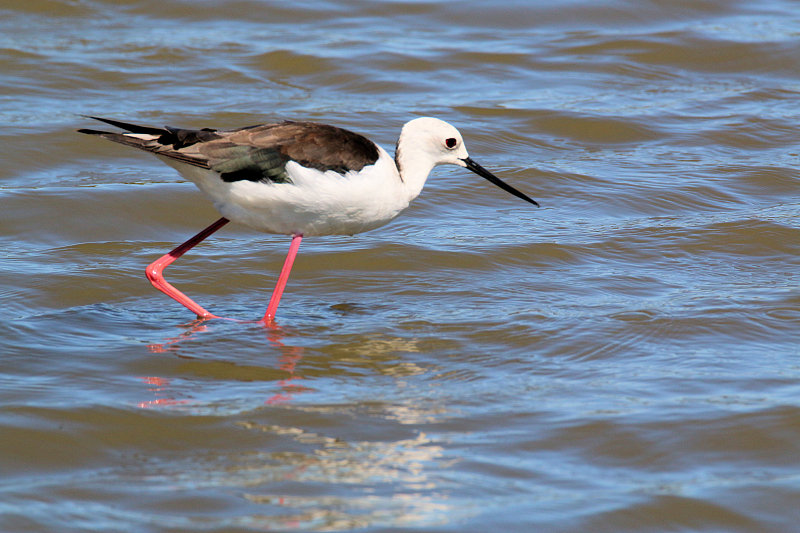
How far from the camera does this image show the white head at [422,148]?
718 cm

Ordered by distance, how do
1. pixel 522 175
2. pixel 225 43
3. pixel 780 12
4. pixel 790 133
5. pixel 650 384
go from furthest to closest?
pixel 780 12
pixel 225 43
pixel 790 133
pixel 522 175
pixel 650 384

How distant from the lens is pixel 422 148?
7.26 metres

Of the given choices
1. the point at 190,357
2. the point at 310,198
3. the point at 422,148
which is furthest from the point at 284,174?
the point at 190,357

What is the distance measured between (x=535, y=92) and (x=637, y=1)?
4.03m

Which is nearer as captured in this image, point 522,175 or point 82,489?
point 82,489

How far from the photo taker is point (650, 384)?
578 centimetres

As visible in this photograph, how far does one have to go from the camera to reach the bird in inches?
257

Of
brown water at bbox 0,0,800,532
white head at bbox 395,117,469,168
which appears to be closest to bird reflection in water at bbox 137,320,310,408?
brown water at bbox 0,0,800,532

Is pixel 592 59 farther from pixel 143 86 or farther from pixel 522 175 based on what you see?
pixel 143 86

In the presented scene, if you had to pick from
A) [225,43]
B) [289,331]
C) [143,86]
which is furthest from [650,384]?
[225,43]

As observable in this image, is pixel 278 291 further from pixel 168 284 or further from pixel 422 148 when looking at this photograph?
pixel 422 148

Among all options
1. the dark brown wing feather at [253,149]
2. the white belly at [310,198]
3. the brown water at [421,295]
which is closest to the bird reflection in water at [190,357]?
the brown water at [421,295]

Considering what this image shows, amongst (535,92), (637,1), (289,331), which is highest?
(637,1)

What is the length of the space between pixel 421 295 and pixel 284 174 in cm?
148
